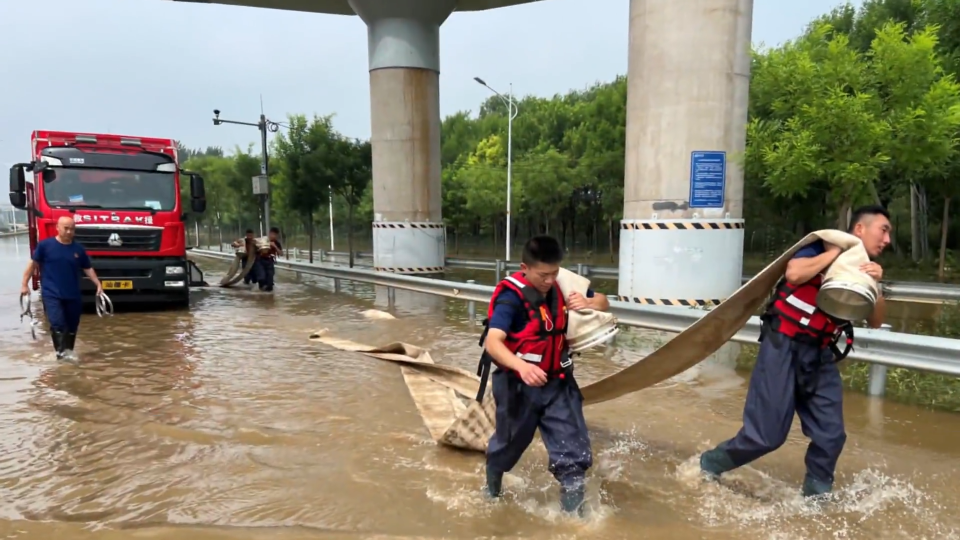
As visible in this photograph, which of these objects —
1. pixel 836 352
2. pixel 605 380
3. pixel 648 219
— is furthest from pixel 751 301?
pixel 648 219

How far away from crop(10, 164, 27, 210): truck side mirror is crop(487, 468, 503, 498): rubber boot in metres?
10.7

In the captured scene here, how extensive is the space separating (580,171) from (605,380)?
24753 mm

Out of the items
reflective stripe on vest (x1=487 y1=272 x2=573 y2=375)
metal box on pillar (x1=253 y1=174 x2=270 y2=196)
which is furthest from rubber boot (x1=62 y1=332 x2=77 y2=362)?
metal box on pillar (x1=253 y1=174 x2=270 y2=196)

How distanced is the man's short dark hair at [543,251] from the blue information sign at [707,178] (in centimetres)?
687

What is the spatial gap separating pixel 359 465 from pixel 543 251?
2.15 metres

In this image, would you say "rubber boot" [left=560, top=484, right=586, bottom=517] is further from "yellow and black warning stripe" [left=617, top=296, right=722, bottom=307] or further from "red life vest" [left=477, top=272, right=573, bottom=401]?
"yellow and black warning stripe" [left=617, top=296, right=722, bottom=307]

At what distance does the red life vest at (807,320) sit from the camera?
3.42m

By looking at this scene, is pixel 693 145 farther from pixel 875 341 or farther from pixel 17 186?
pixel 17 186

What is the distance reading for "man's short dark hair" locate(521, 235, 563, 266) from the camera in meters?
3.22

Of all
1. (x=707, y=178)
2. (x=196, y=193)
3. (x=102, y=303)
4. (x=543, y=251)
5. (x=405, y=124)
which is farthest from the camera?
(x=405, y=124)

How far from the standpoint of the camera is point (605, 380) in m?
4.25

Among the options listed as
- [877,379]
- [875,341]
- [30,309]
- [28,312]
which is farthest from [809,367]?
[30,309]

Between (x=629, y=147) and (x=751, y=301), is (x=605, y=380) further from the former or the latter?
(x=629, y=147)

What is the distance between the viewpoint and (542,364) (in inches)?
132
